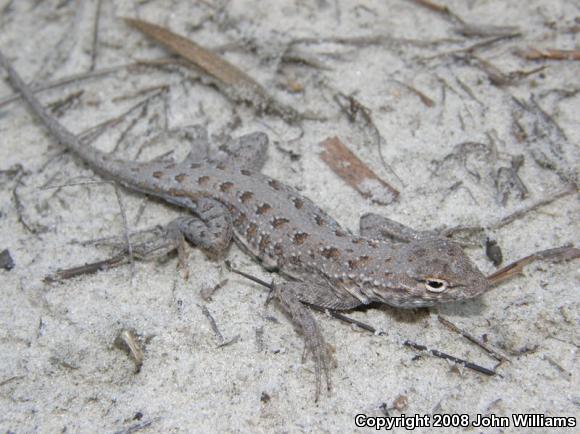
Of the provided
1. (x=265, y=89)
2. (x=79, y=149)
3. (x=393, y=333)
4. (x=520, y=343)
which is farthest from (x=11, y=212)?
(x=520, y=343)

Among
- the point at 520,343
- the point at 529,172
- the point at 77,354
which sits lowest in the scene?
the point at 77,354

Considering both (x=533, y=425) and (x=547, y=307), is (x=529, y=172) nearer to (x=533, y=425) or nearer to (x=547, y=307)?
(x=547, y=307)

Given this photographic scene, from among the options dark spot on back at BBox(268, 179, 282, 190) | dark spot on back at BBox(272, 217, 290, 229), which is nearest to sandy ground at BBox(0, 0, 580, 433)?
dark spot on back at BBox(268, 179, 282, 190)

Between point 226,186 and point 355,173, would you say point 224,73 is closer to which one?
point 226,186

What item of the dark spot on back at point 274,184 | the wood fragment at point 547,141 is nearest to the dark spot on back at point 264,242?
the dark spot on back at point 274,184

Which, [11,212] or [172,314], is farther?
[11,212]

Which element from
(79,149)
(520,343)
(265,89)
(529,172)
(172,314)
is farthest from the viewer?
(265,89)

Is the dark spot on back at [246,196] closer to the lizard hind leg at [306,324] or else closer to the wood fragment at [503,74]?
the lizard hind leg at [306,324]

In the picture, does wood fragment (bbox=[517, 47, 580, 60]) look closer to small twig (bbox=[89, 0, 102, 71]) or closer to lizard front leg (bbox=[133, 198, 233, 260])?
lizard front leg (bbox=[133, 198, 233, 260])
